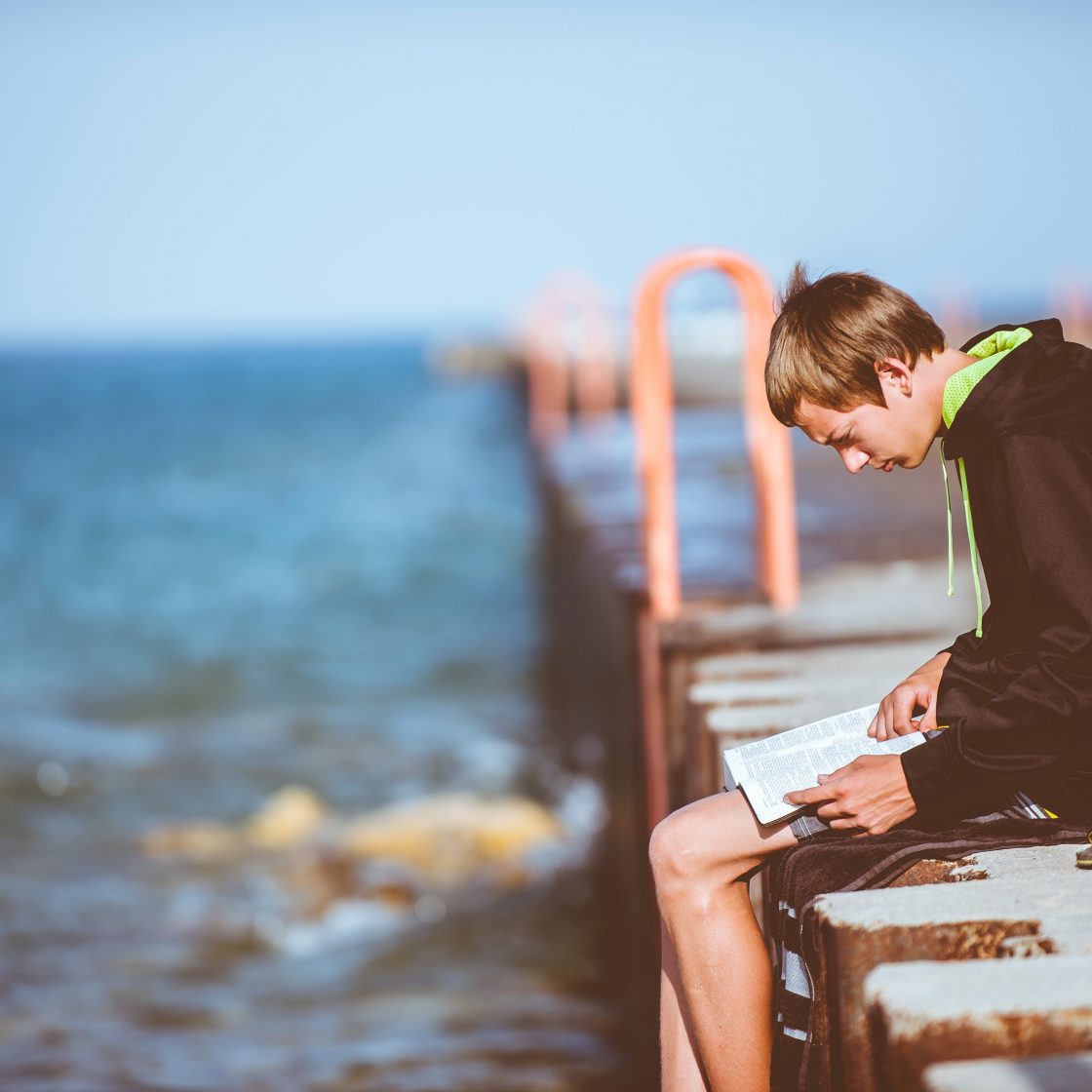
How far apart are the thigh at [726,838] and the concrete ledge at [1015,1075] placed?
0.71 metres

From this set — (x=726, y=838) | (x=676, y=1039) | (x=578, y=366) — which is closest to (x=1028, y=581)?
(x=726, y=838)

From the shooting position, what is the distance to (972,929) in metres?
2.43

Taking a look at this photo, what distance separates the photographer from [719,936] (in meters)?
2.74

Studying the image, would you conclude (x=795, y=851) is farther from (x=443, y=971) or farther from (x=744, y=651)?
(x=443, y=971)

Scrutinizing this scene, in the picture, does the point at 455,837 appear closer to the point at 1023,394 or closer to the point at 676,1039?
the point at 676,1039

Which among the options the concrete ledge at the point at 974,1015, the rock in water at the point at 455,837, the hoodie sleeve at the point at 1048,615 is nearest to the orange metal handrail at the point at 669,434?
the hoodie sleeve at the point at 1048,615

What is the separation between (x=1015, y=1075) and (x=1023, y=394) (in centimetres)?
106

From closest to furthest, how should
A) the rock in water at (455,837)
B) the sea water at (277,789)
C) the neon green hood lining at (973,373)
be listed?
1. the neon green hood lining at (973,373)
2. the sea water at (277,789)
3. the rock in water at (455,837)

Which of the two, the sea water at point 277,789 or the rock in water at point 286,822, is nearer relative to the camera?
the sea water at point 277,789

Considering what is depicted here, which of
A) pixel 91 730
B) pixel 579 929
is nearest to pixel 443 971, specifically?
pixel 579 929

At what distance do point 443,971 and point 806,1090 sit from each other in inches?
181

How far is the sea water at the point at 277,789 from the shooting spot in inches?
246

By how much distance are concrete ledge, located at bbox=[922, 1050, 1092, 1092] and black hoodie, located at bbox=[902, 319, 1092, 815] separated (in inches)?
24.3

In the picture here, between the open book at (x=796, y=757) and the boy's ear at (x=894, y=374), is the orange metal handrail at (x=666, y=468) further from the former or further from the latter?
the boy's ear at (x=894, y=374)
